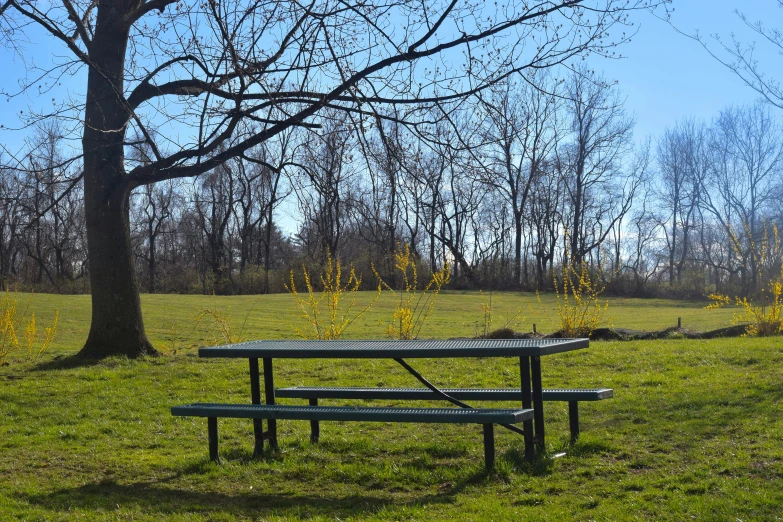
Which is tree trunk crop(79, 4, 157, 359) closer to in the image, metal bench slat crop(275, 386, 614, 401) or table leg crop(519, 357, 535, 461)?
metal bench slat crop(275, 386, 614, 401)

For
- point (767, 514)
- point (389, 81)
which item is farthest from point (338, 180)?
point (767, 514)

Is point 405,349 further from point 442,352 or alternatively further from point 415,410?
point 415,410

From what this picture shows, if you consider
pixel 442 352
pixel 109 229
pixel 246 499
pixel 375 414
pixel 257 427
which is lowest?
pixel 246 499

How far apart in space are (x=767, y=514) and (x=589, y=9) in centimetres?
538

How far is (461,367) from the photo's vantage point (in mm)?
10250

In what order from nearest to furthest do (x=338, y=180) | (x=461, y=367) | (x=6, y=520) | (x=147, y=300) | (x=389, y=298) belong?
(x=6, y=520)
(x=338, y=180)
(x=461, y=367)
(x=147, y=300)
(x=389, y=298)

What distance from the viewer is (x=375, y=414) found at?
5055mm

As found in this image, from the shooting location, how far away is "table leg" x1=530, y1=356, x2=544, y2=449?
5.16 m

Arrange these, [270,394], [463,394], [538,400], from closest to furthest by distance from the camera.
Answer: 1. [538,400]
2. [270,394]
3. [463,394]

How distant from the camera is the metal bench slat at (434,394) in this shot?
218 inches

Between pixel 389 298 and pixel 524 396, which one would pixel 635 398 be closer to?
pixel 524 396

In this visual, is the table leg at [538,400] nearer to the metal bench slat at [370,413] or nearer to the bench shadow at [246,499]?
the bench shadow at [246,499]

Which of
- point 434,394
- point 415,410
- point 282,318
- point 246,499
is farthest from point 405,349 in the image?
point 282,318

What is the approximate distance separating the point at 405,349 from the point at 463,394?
3.94ft
